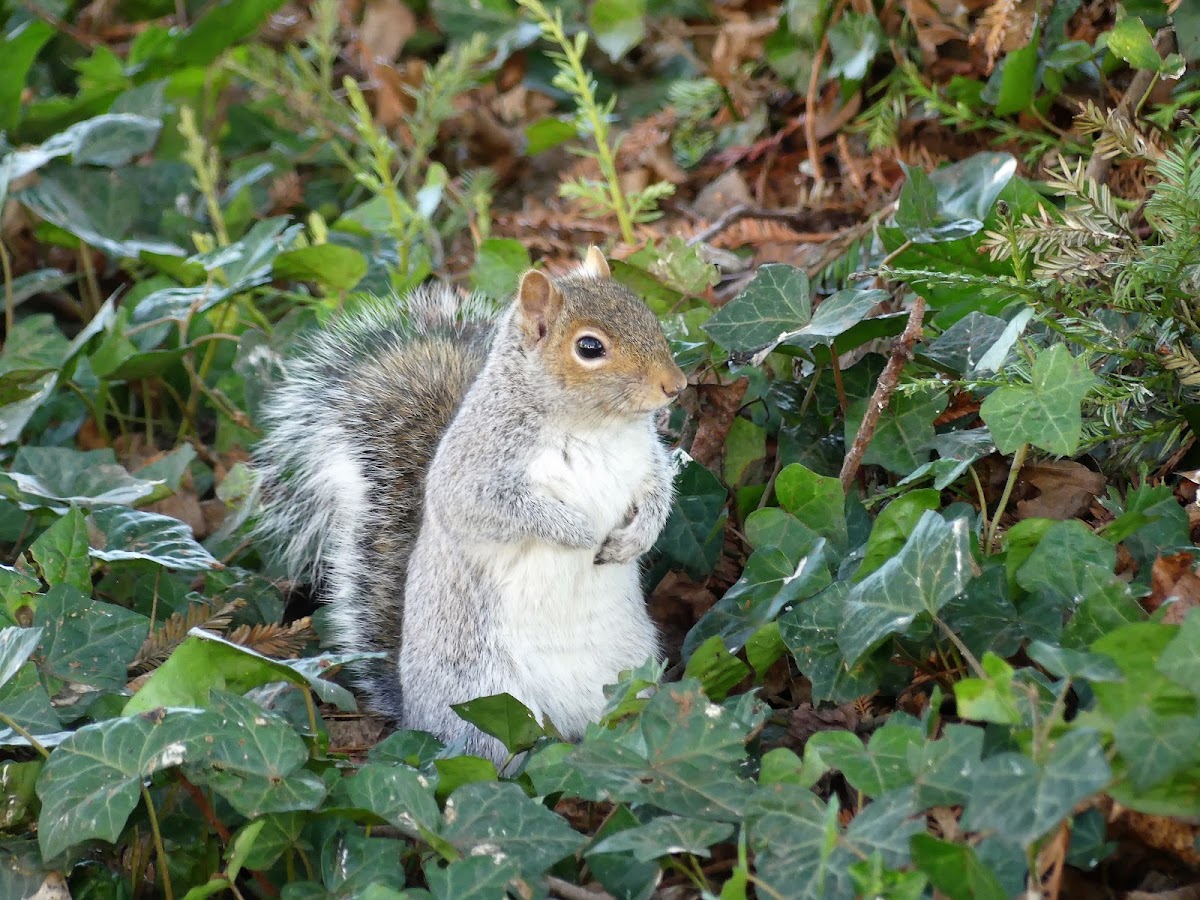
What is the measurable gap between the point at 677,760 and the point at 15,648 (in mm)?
937

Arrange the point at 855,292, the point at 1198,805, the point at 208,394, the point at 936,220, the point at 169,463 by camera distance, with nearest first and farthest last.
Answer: the point at 1198,805 < the point at 855,292 < the point at 936,220 < the point at 169,463 < the point at 208,394

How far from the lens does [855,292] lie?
2145 mm

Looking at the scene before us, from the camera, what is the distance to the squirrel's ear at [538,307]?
86.4 inches

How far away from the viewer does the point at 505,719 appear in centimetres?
188

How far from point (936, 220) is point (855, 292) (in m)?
0.35

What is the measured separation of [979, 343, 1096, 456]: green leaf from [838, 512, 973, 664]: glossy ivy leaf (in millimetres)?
207

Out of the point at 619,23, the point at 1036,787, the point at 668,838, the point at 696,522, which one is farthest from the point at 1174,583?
the point at 619,23

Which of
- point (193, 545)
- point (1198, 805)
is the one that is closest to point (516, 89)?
point (193, 545)

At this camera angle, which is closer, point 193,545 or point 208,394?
point 193,545

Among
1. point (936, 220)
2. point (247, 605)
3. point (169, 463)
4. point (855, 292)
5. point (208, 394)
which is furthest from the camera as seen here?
point (208, 394)

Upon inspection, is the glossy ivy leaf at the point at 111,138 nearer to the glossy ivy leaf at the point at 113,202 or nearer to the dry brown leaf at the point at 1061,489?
the glossy ivy leaf at the point at 113,202

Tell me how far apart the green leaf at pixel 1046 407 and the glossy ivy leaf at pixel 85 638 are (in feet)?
4.57

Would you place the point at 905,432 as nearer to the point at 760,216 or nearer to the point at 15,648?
the point at 760,216

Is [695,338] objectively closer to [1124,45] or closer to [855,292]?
[855,292]
